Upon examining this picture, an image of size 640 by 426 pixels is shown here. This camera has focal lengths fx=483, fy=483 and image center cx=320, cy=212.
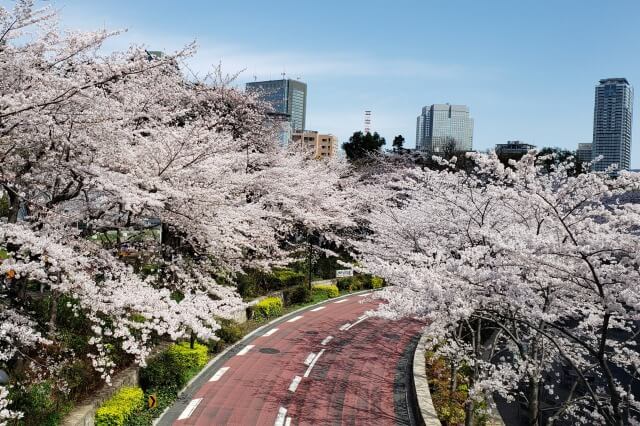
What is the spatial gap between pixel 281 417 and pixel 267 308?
31.9 feet

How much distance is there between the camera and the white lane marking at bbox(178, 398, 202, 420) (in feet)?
39.0

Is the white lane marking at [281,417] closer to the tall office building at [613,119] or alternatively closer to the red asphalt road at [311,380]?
the red asphalt road at [311,380]

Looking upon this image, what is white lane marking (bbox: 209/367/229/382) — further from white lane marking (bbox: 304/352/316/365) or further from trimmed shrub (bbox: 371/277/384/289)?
trimmed shrub (bbox: 371/277/384/289)

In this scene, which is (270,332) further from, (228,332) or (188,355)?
(188,355)

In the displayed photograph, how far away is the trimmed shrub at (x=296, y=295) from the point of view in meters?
24.6

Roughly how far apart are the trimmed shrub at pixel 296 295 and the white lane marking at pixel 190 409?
11803mm

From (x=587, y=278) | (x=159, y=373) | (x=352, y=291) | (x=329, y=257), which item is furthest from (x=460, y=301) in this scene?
(x=329, y=257)

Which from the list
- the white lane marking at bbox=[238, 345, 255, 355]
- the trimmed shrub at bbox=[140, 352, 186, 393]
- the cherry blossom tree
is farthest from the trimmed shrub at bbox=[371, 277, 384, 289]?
the trimmed shrub at bbox=[140, 352, 186, 393]

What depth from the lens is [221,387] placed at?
13.8m

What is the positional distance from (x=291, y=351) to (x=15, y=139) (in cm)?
1143

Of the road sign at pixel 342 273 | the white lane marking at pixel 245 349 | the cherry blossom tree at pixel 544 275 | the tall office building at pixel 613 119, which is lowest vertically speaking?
the white lane marking at pixel 245 349

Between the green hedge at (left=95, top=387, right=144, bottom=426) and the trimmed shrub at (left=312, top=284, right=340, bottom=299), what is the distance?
51.8ft

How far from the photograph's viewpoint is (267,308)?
21.7 m

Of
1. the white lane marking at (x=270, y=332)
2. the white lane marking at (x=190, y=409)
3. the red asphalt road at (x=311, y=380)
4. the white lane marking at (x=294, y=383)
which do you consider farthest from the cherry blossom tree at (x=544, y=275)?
the white lane marking at (x=270, y=332)
